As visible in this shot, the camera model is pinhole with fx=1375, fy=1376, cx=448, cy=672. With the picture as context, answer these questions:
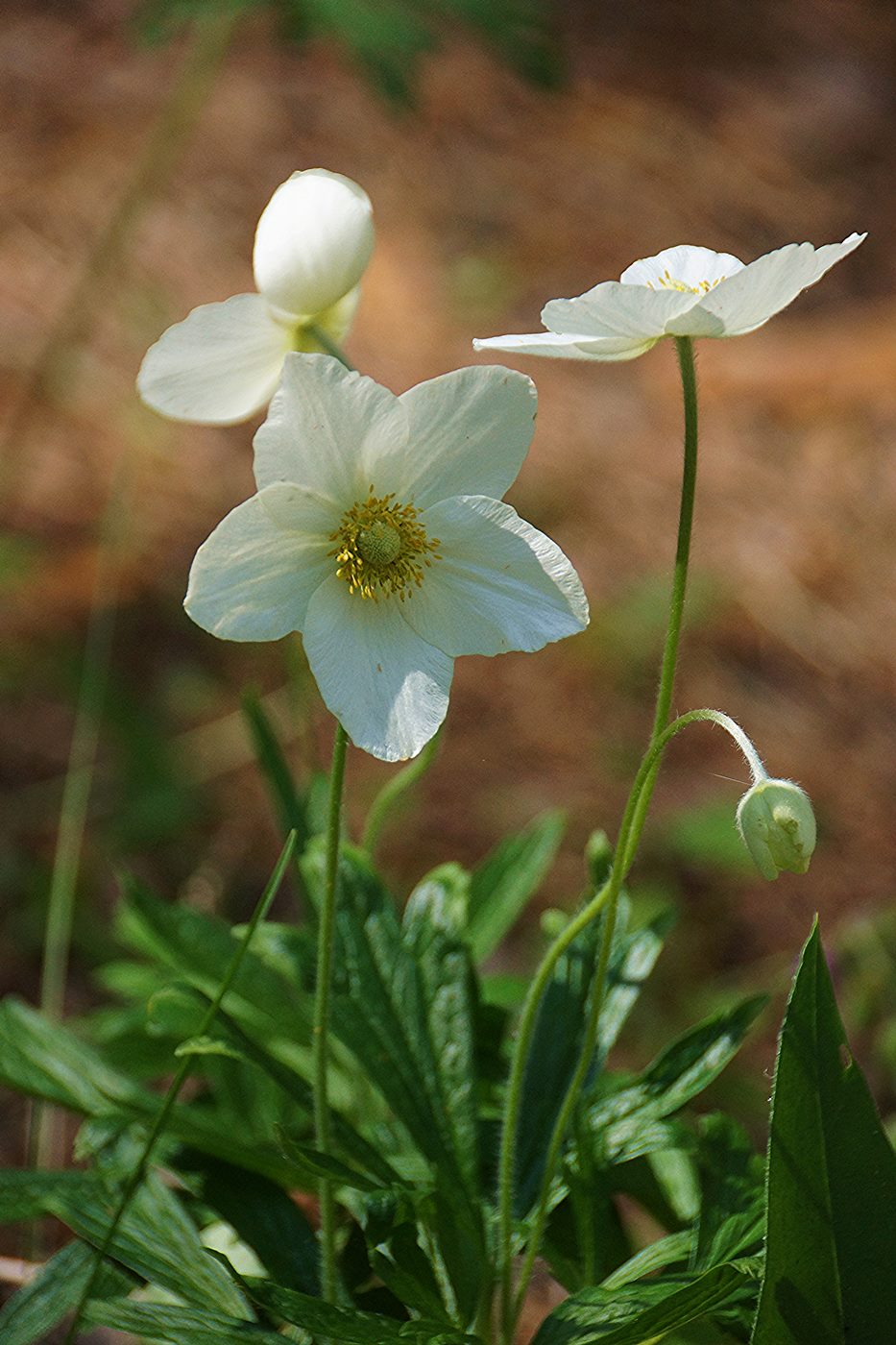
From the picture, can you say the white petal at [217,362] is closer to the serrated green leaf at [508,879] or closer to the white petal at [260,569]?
the white petal at [260,569]

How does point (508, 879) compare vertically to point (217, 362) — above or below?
below

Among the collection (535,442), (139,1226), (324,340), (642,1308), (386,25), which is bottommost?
(642,1308)

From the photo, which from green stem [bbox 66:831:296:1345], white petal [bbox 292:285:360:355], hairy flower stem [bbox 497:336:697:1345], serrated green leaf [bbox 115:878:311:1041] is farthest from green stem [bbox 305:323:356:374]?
serrated green leaf [bbox 115:878:311:1041]

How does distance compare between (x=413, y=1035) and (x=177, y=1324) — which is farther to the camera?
(x=413, y=1035)

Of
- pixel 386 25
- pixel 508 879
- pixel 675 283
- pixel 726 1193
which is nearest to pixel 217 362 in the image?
pixel 675 283

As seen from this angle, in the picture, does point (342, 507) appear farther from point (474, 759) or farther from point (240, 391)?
point (474, 759)

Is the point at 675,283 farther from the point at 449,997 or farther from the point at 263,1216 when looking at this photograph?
the point at 263,1216

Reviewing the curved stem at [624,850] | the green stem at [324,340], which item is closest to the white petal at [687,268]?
the green stem at [324,340]
